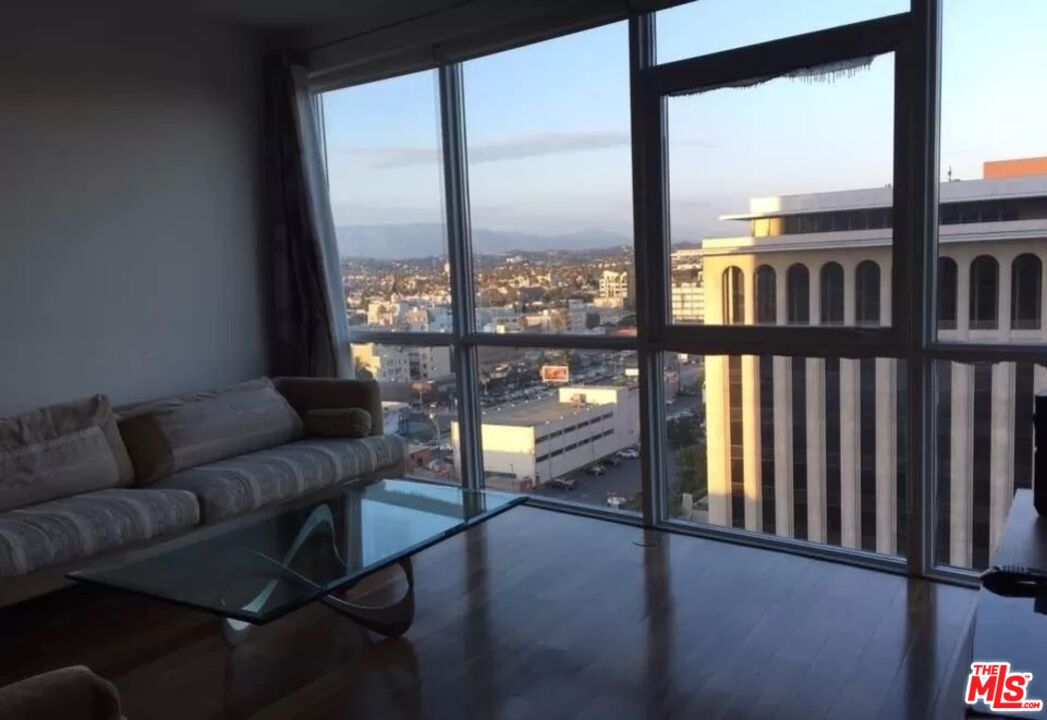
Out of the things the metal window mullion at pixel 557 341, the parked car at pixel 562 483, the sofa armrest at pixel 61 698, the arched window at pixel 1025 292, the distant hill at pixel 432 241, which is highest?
the distant hill at pixel 432 241

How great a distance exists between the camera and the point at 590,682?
104 inches

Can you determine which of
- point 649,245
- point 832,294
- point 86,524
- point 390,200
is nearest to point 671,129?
point 649,245

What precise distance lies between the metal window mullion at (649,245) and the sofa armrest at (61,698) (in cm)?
295

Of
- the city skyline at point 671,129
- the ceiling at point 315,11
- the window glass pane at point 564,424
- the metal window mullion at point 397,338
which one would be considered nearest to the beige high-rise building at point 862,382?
the city skyline at point 671,129

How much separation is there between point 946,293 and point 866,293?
29cm

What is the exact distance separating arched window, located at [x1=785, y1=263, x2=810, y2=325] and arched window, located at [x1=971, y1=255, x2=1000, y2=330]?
619 mm

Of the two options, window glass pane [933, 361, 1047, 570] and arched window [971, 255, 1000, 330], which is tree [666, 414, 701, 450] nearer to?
window glass pane [933, 361, 1047, 570]

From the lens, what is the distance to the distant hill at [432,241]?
14.0 feet

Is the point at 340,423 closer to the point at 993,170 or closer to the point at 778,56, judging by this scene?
the point at 778,56

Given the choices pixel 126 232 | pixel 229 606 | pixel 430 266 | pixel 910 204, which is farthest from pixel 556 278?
pixel 229 606

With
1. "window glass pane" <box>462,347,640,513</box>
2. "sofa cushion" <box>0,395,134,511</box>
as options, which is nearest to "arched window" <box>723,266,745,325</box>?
"window glass pane" <box>462,347,640,513</box>

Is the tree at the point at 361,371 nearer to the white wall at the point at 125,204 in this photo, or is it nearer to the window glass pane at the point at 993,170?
the white wall at the point at 125,204

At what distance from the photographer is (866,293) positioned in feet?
11.3

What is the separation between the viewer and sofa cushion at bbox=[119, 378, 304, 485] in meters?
3.86
